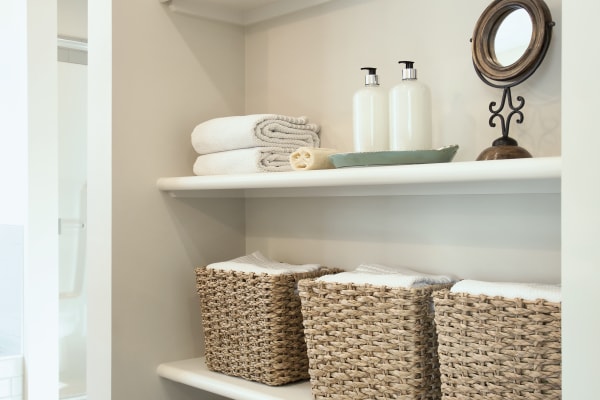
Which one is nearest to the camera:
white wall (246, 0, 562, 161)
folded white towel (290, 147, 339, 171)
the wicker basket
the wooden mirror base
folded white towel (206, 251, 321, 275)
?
the wicker basket

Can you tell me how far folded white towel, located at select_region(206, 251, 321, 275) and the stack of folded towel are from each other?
0.21 metres

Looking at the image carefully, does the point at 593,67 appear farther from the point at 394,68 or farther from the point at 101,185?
the point at 101,185

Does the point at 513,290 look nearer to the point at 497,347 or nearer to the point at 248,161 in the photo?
the point at 497,347

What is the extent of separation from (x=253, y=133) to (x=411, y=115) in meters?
0.38

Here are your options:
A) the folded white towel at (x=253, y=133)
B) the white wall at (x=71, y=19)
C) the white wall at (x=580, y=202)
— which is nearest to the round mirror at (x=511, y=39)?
the white wall at (x=580, y=202)

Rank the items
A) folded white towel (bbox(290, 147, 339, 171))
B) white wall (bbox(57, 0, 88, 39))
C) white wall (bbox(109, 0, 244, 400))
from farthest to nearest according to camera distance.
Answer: white wall (bbox(57, 0, 88, 39)) < white wall (bbox(109, 0, 244, 400)) < folded white towel (bbox(290, 147, 339, 171))

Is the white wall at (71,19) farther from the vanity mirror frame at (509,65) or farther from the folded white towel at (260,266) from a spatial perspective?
the vanity mirror frame at (509,65)

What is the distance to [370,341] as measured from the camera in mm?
1225

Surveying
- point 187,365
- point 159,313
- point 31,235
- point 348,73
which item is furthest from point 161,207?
point 31,235

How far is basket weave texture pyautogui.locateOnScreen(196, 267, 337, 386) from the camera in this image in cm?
146

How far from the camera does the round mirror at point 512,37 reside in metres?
1.21

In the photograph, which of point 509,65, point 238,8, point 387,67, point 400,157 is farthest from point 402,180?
point 238,8

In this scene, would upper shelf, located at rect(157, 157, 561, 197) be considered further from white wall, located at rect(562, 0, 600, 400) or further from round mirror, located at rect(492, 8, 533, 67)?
round mirror, located at rect(492, 8, 533, 67)

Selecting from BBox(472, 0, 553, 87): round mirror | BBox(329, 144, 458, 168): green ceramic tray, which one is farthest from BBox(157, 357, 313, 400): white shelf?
BBox(472, 0, 553, 87): round mirror
